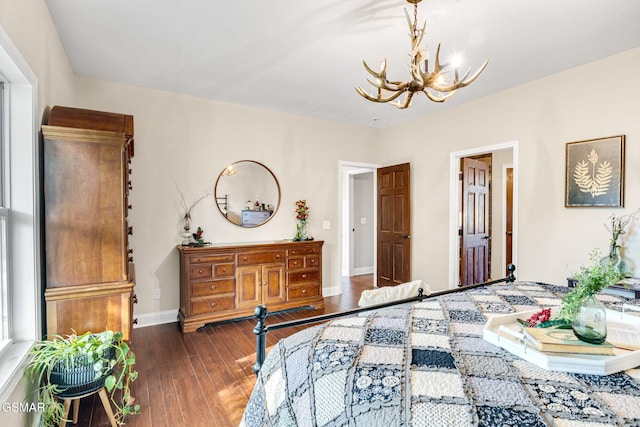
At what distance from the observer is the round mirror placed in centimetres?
412

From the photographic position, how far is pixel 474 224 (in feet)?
15.4

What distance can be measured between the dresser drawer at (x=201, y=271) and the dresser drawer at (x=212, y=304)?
10.0 inches

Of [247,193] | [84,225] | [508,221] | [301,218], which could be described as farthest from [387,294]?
[508,221]

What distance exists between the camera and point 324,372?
1.12 meters

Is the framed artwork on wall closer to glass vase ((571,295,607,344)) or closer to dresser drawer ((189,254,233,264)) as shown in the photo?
glass vase ((571,295,607,344))

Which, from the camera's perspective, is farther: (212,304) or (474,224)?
(474,224)

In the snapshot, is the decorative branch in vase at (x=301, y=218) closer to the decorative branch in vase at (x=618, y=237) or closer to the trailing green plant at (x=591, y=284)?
the decorative branch in vase at (x=618, y=237)

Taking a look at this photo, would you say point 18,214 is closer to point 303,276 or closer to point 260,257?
point 260,257

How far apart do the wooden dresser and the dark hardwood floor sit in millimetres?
198

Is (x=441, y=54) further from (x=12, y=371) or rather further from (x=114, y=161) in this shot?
(x=12, y=371)

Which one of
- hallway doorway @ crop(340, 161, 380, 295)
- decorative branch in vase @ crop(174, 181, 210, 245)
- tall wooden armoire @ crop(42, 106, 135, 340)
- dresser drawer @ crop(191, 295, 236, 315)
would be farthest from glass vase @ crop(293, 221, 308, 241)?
tall wooden armoire @ crop(42, 106, 135, 340)

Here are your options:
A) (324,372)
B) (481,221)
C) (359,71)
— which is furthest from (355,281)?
(324,372)

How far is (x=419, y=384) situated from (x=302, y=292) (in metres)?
3.32

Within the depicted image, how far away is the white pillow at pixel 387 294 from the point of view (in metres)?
2.14
